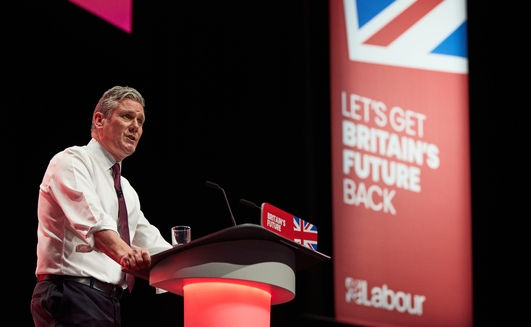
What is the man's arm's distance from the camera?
1.78 m

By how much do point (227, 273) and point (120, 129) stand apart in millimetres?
710

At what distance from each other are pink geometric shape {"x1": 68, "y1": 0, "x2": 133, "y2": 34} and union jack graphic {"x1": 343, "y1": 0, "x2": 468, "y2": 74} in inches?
66.7

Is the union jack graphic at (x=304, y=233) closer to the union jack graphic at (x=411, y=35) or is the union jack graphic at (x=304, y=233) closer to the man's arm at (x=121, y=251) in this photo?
the man's arm at (x=121, y=251)

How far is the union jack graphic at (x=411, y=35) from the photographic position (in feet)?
15.5

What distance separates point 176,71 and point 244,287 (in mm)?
2331

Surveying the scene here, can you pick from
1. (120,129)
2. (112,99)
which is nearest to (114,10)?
(112,99)

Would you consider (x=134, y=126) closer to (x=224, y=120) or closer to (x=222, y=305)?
(x=222, y=305)

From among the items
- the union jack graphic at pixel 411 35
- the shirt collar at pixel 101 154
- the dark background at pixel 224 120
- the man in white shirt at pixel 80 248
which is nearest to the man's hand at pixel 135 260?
the man in white shirt at pixel 80 248

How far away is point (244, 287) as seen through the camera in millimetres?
1854

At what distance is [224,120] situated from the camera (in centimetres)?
427

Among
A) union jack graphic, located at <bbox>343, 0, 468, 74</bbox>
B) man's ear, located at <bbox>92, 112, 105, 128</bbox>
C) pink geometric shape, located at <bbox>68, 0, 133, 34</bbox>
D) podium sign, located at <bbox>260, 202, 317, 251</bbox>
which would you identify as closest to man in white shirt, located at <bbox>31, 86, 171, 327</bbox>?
man's ear, located at <bbox>92, 112, 105, 128</bbox>

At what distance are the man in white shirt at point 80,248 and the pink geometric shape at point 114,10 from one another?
1501mm

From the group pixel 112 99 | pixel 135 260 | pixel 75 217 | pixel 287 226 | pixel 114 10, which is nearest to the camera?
pixel 135 260

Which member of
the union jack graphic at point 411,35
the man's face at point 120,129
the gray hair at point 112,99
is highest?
the union jack graphic at point 411,35
